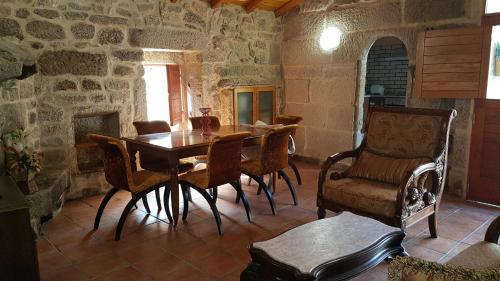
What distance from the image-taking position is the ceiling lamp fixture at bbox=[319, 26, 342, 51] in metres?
4.80

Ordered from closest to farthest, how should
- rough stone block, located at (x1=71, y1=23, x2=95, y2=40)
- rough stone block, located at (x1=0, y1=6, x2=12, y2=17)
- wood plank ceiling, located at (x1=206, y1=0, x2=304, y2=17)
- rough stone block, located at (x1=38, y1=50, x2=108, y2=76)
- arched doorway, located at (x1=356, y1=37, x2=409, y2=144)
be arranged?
1. rough stone block, located at (x1=0, y1=6, x2=12, y2=17)
2. rough stone block, located at (x1=38, y1=50, x2=108, y2=76)
3. rough stone block, located at (x1=71, y1=23, x2=95, y2=40)
4. wood plank ceiling, located at (x1=206, y1=0, x2=304, y2=17)
5. arched doorway, located at (x1=356, y1=37, x2=409, y2=144)

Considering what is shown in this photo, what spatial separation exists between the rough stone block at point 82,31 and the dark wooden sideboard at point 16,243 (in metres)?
2.26

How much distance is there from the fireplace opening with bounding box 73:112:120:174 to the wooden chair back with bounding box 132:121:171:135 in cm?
45

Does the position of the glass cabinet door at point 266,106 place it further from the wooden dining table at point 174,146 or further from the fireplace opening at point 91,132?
the fireplace opening at point 91,132

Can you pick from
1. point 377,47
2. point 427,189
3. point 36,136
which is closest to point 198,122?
point 36,136

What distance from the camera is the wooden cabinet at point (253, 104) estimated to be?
5.13 m

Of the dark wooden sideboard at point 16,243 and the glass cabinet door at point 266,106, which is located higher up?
the glass cabinet door at point 266,106

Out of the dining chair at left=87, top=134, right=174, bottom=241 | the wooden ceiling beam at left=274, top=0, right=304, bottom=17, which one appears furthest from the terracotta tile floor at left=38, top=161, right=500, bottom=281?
the wooden ceiling beam at left=274, top=0, right=304, bottom=17

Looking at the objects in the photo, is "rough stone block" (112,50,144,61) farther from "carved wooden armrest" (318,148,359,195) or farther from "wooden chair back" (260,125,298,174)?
"carved wooden armrest" (318,148,359,195)

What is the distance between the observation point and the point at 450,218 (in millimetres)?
3287

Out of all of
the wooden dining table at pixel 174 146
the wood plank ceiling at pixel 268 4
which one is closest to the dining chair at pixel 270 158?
the wooden dining table at pixel 174 146

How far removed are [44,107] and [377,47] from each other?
19.4ft

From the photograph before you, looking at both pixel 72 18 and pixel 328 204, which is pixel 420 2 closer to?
pixel 328 204

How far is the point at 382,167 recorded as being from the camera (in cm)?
302
